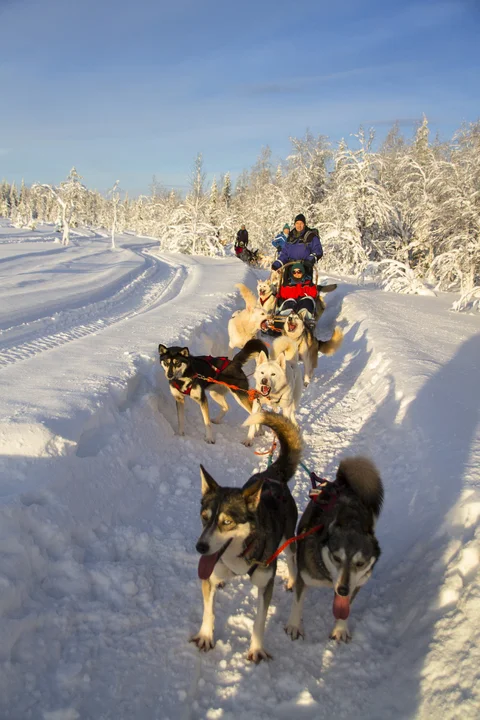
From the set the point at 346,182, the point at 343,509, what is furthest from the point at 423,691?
the point at 346,182

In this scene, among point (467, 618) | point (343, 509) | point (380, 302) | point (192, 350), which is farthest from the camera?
point (380, 302)

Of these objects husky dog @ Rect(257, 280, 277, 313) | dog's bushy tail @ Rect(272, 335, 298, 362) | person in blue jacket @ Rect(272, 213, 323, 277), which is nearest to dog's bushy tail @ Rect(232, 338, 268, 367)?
dog's bushy tail @ Rect(272, 335, 298, 362)

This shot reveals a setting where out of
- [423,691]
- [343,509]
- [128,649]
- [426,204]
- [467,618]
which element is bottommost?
[128,649]

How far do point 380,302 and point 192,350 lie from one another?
7.37 meters

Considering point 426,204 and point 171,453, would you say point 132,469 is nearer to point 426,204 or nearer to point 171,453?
point 171,453

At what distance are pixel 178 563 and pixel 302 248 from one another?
7.11 m

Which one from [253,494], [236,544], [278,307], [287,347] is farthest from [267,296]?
[236,544]

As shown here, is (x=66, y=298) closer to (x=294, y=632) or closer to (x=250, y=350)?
(x=250, y=350)

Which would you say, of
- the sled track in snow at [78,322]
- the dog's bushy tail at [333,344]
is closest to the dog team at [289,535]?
the dog's bushy tail at [333,344]

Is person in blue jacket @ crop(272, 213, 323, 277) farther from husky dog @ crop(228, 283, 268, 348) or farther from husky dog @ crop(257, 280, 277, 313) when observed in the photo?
husky dog @ crop(228, 283, 268, 348)

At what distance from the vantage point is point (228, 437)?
214 inches

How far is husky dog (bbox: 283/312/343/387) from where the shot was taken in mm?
7223

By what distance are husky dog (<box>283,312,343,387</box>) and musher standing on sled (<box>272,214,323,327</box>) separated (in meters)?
0.77

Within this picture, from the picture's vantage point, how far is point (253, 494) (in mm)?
2486
